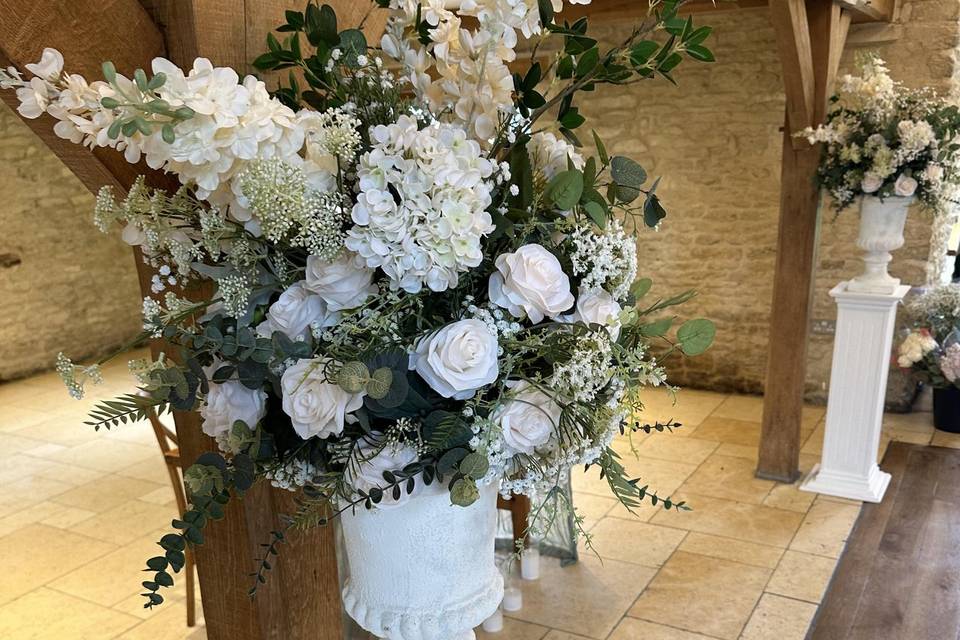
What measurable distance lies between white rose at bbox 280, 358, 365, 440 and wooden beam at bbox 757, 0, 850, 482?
11.4ft

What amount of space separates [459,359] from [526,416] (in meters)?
0.13

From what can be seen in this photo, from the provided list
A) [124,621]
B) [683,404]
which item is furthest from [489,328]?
[683,404]

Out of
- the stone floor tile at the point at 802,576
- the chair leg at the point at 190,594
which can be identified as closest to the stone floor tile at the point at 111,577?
the chair leg at the point at 190,594

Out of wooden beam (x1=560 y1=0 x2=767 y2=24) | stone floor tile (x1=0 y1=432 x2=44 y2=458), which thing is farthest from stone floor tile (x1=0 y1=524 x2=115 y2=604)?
wooden beam (x1=560 y1=0 x2=767 y2=24)

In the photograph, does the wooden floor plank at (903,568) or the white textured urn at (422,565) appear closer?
the white textured urn at (422,565)

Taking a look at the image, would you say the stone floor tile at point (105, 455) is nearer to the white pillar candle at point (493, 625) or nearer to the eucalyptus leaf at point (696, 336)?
the white pillar candle at point (493, 625)

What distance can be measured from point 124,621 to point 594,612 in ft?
6.55

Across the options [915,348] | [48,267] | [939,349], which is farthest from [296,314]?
[48,267]

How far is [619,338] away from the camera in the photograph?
106 centimetres

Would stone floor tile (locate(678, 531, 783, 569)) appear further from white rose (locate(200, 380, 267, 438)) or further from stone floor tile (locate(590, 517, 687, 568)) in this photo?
white rose (locate(200, 380, 267, 438))

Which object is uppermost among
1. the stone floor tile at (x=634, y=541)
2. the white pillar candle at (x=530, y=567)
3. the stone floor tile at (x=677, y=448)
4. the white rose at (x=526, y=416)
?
the white rose at (x=526, y=416)

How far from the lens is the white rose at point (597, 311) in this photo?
3.19 feet

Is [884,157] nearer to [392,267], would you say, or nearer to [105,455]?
[392,267]

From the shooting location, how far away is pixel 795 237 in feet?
14.0
